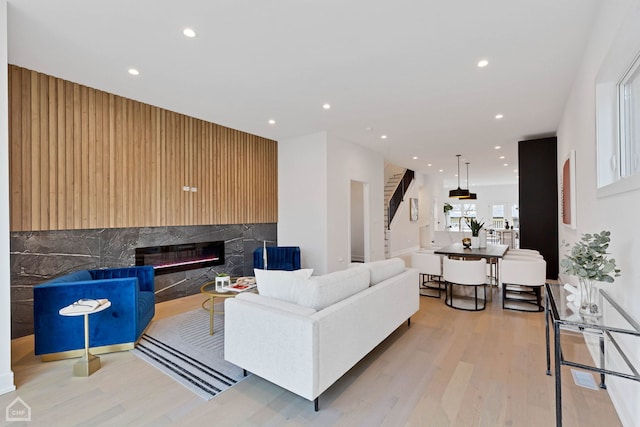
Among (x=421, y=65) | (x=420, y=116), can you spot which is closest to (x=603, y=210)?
(x=421, y=65)

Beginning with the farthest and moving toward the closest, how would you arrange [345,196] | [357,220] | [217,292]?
[357,220]
[345,196]
[217,292]

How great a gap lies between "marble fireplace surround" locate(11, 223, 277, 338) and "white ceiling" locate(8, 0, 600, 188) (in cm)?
196

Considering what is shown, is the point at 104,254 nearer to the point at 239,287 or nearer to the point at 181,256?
the point at 181,256

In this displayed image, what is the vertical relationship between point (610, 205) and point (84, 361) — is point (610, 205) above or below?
above

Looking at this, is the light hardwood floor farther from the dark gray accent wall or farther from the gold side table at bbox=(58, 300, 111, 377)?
the dark gray accent wall

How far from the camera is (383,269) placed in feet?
10.5

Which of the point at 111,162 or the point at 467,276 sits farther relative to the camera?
the point at 467,276

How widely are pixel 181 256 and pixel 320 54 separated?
3.84 m

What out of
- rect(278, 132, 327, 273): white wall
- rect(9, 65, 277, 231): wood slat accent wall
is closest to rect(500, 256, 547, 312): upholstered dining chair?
rect(278, 132, 327, 273): white wall

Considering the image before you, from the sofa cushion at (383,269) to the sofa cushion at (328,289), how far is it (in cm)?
37

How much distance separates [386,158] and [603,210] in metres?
6.04

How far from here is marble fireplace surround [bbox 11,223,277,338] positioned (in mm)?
3408

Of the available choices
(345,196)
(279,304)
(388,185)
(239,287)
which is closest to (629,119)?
(279,304)

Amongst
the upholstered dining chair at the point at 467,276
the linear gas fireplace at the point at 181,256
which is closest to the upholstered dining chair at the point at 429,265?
the upholstered dining chair at the point at 467,276
